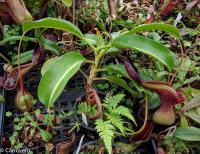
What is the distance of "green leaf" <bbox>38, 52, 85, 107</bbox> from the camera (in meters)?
0.92

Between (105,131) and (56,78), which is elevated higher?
(56,78)

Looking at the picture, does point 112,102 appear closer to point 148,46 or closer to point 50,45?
point 148,46

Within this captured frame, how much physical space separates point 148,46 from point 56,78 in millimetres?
314

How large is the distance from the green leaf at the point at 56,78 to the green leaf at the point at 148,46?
158mm

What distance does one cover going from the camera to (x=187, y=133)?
3.57ft

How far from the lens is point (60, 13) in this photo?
1.42 metres

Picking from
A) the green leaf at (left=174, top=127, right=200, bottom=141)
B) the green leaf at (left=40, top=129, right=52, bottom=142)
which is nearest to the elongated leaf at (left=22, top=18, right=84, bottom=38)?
the green leaf at (left=40, top=129, right=52, bottom=142)

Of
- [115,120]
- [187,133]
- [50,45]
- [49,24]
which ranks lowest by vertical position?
[187,133]

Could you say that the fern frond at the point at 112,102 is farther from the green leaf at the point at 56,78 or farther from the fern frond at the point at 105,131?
the green leaf at the point at 56,78

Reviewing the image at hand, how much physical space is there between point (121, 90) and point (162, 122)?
238mm

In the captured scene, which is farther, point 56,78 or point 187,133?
point 187,133

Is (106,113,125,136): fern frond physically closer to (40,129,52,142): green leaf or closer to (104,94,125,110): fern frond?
(104,94,125,110): fern frond

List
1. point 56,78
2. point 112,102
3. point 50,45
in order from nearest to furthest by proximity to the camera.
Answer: point 56,78, point 112,102, point 50,45

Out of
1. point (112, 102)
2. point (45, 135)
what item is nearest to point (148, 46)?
point (112, 102)
